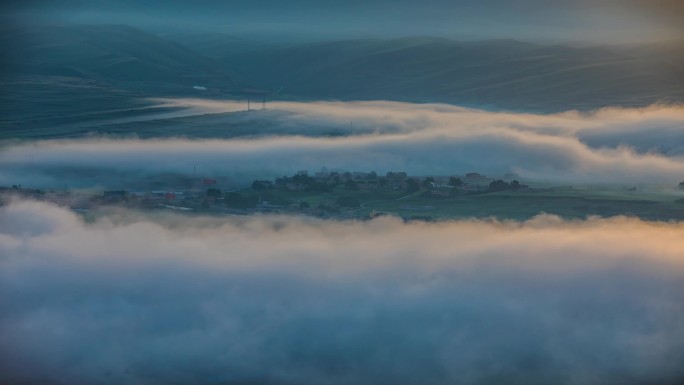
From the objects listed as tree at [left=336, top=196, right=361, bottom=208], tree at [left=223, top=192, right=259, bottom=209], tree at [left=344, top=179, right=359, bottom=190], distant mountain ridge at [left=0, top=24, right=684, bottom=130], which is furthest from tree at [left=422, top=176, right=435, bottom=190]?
distant mountain ridge at [left=0, top=24, right=684, bottom=130]

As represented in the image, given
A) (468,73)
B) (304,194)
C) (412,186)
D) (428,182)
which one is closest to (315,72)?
(468,73)

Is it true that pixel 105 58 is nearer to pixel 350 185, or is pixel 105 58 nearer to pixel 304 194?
pixel 350 185

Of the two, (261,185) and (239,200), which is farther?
(261,185)

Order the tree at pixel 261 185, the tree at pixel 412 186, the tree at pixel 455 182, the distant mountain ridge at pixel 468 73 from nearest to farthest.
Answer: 1. the tree at pixel 261 185
2. the tree at pixel 412 186
3. the tree at pixel 455 182
4. the distant mountain ridge at pixel 468 73

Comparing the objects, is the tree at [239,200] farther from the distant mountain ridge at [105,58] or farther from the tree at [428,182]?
the distant mountain ridge at [105,58]

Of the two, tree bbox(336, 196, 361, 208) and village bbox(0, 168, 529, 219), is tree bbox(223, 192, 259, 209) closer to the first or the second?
village bbox(0, 168, 529, 219)

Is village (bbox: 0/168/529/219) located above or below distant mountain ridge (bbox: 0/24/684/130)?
below

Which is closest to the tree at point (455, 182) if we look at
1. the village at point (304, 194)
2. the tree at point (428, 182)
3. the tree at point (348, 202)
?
the village at point (304, 194)

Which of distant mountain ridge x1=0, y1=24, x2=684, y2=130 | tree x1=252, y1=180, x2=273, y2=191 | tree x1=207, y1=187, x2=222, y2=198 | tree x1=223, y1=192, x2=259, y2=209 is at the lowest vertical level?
tree x1=223, y1=192, x2=259, y2=209

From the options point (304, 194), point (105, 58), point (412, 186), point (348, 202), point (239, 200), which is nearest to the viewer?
point (239, 200)

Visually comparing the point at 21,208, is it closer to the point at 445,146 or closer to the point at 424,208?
the point at 424,208

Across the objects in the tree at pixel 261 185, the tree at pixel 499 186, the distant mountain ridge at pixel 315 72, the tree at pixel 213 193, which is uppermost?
the distant mountain ridge at pixel 315 72

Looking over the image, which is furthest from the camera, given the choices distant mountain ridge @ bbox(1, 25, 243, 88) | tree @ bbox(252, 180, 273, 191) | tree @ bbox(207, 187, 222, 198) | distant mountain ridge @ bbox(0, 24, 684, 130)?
distant mountain ridge @ bbox(1, 25, 243, 88)
